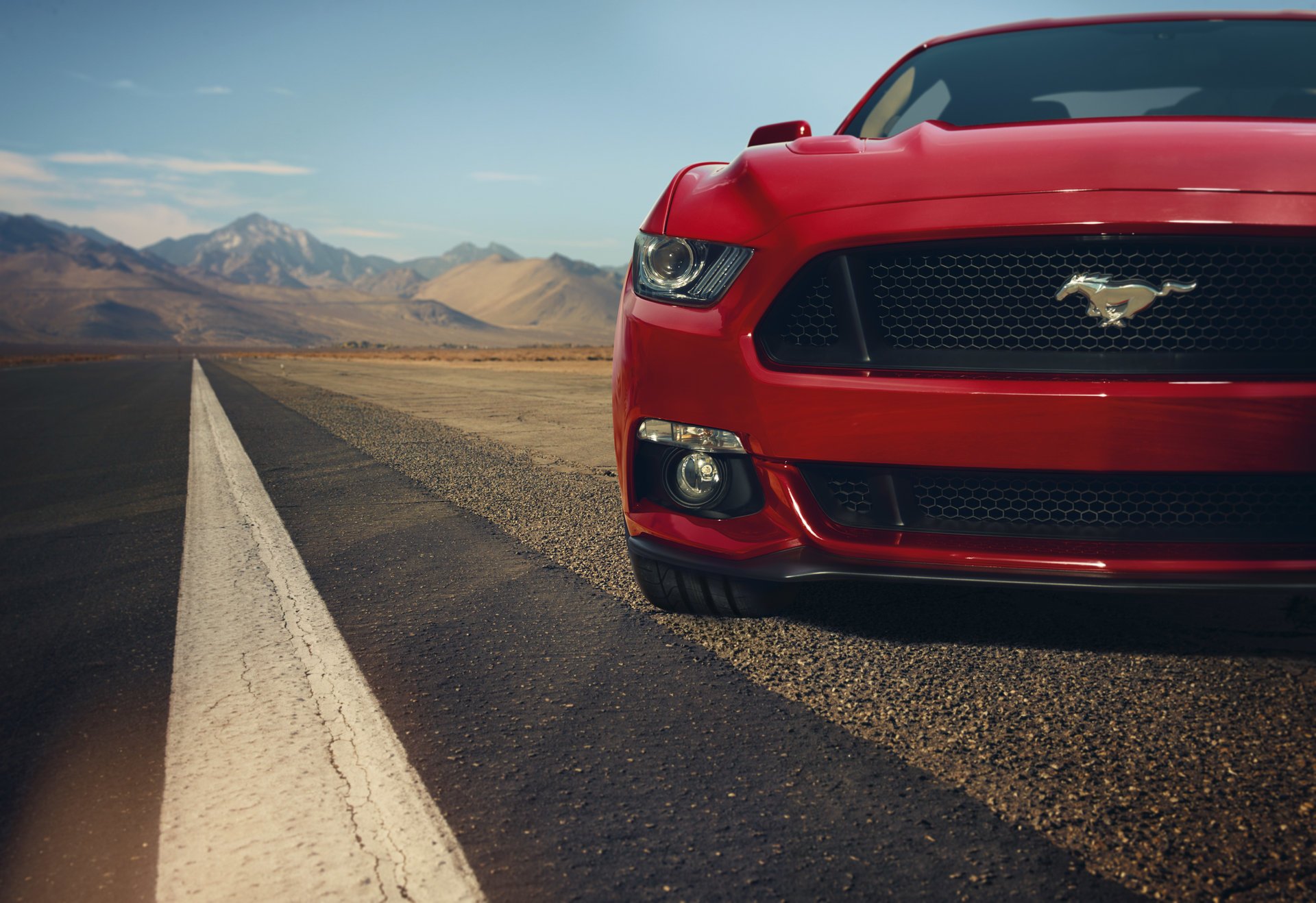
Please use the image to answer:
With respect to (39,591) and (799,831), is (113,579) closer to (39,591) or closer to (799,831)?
(39,591)

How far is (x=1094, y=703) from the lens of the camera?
6.61ft

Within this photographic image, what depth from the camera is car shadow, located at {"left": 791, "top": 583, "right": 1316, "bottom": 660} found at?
7.69 ft

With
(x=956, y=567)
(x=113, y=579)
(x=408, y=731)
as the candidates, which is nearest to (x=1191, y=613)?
(x=956, y=567)

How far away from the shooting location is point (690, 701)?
2.07m

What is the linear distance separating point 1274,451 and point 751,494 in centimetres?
106

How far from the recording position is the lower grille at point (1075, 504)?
1.88 metres

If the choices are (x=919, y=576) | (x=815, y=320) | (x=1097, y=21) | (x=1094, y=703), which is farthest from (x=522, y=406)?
(x=1094, y=703)

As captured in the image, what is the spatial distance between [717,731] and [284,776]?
875mm

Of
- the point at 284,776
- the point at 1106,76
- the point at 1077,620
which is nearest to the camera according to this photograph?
the point at 284,776

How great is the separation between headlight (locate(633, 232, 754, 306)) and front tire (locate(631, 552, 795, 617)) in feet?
2.19

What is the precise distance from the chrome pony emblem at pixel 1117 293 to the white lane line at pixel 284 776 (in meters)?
1.62

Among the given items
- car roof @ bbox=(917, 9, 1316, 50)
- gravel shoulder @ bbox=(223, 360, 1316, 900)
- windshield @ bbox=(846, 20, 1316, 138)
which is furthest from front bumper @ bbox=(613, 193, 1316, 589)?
car roof @ bbox=(917, 9, 1316, 50)

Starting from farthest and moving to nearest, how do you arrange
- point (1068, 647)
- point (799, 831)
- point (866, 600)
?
point (866, 600)
point (1068, 647)
point (799, 831)

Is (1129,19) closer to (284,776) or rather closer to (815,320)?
(815,320)
